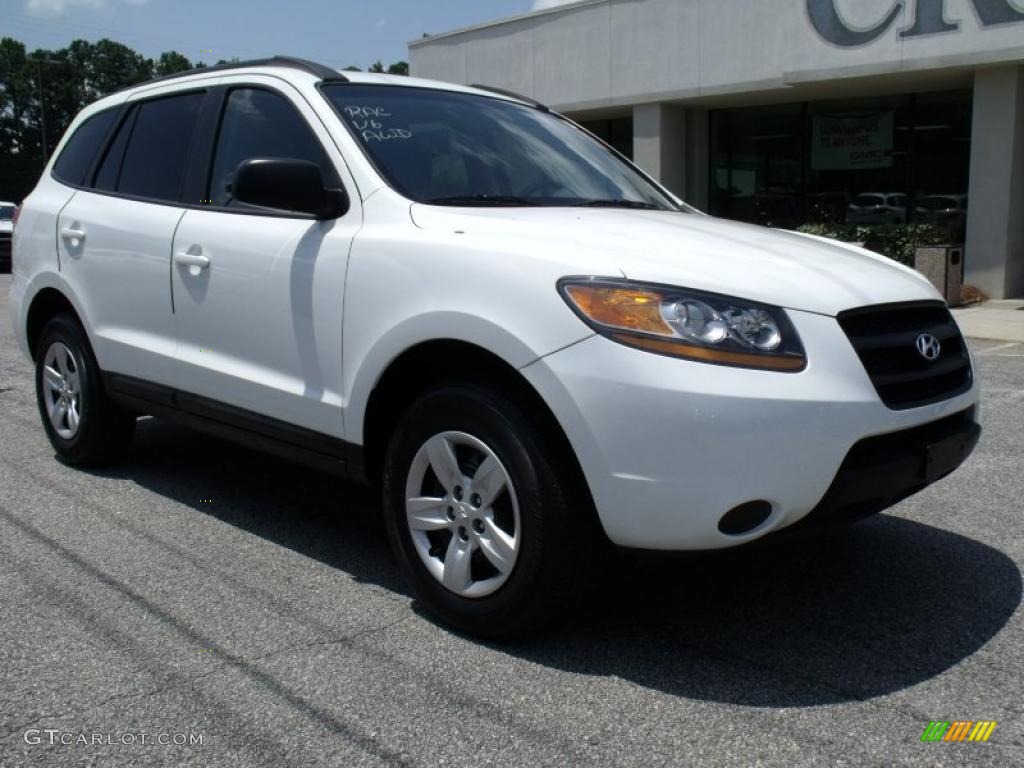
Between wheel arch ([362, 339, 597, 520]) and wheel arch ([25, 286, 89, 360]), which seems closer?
wheel arch ([362, 339, 597, 520])

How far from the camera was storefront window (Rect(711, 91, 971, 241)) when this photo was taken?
16.4 meters

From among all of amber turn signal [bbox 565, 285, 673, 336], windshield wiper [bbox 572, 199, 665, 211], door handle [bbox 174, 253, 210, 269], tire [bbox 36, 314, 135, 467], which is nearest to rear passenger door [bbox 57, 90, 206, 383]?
door handle [bbox 174, 253, 210, 269]

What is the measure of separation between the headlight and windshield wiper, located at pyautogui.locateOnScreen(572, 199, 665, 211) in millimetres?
1102

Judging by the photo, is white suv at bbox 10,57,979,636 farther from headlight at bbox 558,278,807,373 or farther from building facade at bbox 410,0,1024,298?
building facade at bbox 410,0,1024,298

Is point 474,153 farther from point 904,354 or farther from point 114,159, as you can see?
point 114,159

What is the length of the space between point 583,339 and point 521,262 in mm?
350

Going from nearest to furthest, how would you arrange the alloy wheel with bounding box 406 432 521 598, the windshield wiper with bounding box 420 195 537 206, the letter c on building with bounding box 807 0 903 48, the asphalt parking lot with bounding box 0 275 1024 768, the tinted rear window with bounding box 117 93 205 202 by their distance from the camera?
1. the asphalt parking lot with bounding box 0 275 1024 768
2. the alloy wheel with bounding box 406 432 521 598
3. the windshield wiper with bounding box 420 195 537 206
4. the tinted rear window with bounding box 117 93 205 202
5. the letter c on building with bounding box 807 0 903 48

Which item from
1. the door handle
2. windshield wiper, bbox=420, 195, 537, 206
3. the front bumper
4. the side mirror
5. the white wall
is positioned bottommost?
the front bumper

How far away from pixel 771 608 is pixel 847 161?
616 inches

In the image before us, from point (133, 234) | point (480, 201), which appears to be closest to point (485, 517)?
point (480, 201)

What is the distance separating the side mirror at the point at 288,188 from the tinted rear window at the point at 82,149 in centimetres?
216

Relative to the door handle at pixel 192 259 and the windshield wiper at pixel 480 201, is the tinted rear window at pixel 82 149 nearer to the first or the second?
the door handle at pixel 192 259

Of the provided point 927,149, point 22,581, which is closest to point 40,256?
point 22,581

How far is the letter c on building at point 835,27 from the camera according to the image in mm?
15078
